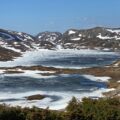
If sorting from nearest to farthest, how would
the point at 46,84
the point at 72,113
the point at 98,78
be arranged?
1. the point at 72,113
2. the point at 46,84
3. the point at 98,78

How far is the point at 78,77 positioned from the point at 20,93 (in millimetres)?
21551

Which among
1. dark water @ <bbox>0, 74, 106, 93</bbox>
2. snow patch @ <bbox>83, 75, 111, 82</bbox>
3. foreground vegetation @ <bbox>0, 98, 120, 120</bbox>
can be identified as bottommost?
foreground vegetation @ <bbox>0, 98, 120, 120</bbox>

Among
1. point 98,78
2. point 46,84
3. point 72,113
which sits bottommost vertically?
point 72,113

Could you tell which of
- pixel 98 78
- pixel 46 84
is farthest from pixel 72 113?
pixel 98 78

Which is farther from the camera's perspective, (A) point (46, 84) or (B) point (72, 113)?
(A) point (46, 84)

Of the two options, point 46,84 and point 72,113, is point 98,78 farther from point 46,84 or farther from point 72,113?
point 72,113

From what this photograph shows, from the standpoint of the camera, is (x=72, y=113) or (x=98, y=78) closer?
(x=72, y=113)

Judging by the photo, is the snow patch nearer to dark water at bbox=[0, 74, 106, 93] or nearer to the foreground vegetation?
dark water at bbox=[0, 74, 106, 93]

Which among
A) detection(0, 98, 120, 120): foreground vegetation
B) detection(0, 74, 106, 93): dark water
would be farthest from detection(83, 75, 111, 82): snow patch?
detection(0, 98, 120, 120): foreground vegetation

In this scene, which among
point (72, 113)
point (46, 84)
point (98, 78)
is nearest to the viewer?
point (72, 113)

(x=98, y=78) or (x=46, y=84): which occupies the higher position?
(x=98, y=78)

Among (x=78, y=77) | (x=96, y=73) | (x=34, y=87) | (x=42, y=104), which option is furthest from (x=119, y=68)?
(x=42, y=104)

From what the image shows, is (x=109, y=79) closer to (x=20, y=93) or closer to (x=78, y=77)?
(x=78, y=77)

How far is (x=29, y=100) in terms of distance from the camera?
47.9 m
